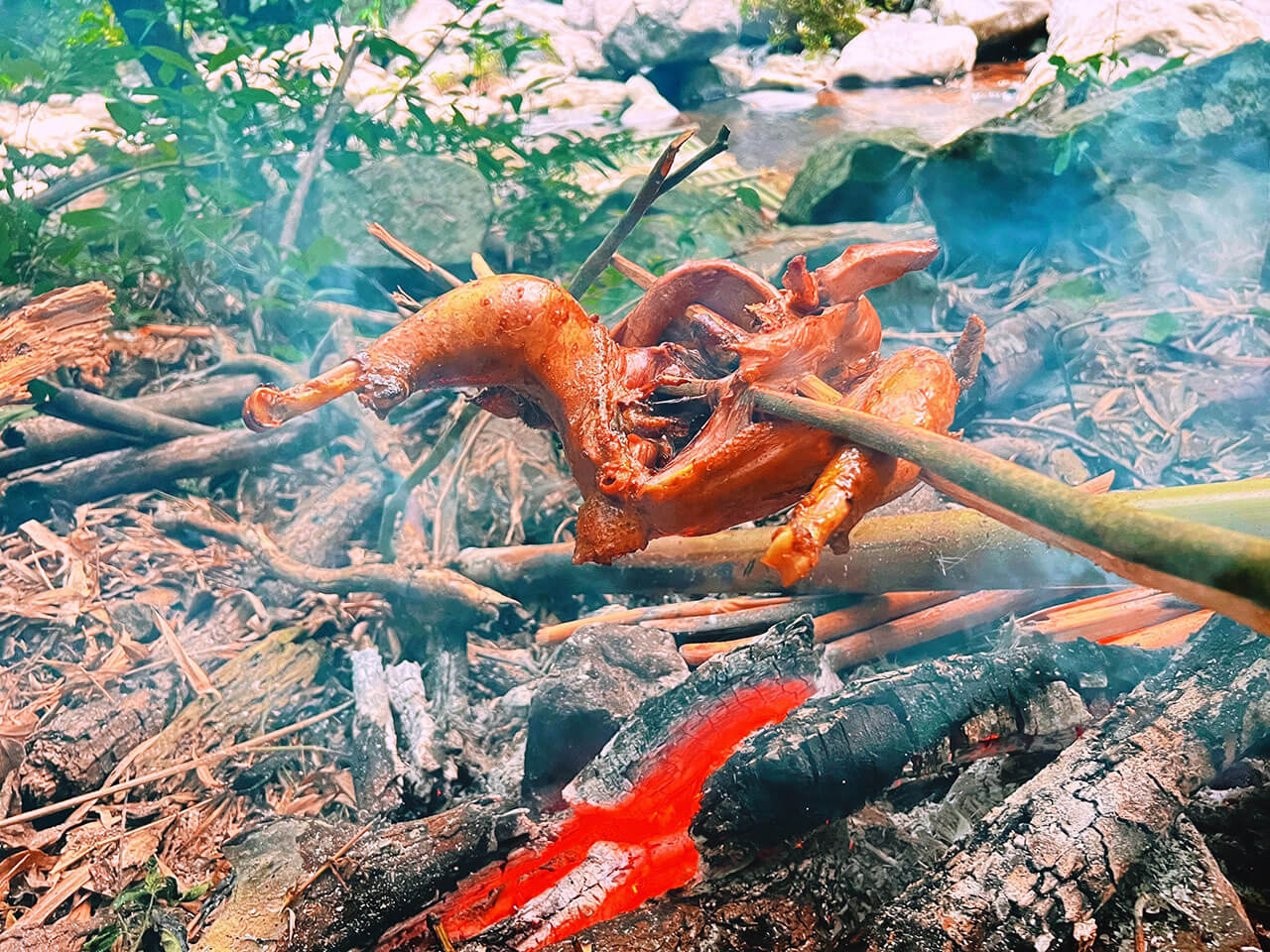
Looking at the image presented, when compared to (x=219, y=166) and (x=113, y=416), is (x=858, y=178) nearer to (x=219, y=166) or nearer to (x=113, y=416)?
(x=219, y=166)

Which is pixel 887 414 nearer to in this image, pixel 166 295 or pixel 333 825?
pixel 333 825

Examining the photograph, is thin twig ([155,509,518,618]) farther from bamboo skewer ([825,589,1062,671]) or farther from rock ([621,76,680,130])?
rock ([621,76,680,130])

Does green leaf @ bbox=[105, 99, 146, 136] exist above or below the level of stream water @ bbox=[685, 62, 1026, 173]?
above

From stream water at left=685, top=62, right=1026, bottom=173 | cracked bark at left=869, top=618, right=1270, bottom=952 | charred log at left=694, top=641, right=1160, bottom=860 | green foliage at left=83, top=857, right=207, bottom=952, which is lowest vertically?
stream water at left=685, top=62, right=1026, bottom=173

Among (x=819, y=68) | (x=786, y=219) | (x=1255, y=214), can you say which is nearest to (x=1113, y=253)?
(x=1255, y=214)

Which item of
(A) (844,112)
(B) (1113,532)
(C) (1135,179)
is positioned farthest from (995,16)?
(B) (1113,532)

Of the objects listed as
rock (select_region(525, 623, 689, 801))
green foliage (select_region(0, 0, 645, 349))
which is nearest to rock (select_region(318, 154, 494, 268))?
green foliage (select_region(0, 0, 645, 349))

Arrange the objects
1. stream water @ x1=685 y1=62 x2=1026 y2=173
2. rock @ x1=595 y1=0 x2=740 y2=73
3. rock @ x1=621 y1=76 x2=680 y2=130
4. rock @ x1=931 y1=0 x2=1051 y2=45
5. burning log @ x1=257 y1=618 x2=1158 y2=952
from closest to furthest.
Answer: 1. burning log @ x1=257 y1=618 x2=1158 y2=952
2. stream water @ x1=685 y1=62 x2=1026 y2=173
3. rock @ x1=621 y1=76 x2=680 y2=130
4. rock @ x1=931 y1=0 x2=1051 y2=45
5. rock @ x1=595 y1=0 x2=740 y2=73
